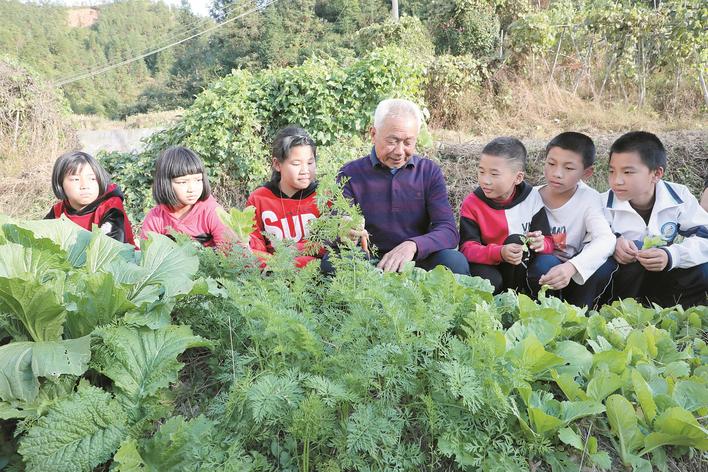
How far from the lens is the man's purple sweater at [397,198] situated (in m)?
3.33

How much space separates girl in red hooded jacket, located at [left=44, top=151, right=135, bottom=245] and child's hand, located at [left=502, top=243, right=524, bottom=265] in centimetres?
249

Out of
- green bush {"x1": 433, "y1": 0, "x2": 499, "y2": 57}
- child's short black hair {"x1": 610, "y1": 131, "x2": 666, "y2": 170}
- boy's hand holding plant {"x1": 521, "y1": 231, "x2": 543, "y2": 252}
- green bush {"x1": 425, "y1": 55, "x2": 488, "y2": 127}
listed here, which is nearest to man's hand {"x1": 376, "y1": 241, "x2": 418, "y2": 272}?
boy's hand holding plant {"x1": 521, "y1": 231, "x2": 543, "y2": 252}

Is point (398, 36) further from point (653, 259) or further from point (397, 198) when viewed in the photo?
point (653, 259)

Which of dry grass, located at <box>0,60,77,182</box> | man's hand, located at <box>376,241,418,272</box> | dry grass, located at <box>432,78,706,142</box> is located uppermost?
dry grass, located at <box>0,60,77,182</box>

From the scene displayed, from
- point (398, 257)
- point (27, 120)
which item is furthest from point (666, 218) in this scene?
point (27, 120)

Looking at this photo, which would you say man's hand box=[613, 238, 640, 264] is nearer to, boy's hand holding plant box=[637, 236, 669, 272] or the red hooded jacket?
boy's hand holding plant box=[637, 236, 669, 272]

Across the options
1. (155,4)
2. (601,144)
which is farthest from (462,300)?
(155,4)

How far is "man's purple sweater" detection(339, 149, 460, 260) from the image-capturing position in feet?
10.9

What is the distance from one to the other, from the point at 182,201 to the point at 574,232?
8.56 ft

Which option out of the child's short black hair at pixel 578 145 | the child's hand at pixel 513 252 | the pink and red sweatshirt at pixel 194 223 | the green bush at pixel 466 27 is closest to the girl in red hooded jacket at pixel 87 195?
the pink and red sweatshirt at pixel 194 223

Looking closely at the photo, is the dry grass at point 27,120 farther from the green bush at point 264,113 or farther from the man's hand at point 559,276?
the man's hand at point 559,276

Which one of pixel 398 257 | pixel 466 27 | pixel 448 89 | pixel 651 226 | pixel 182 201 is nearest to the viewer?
pixel 398 257

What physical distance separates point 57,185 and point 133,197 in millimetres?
4428

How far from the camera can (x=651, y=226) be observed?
326cm
